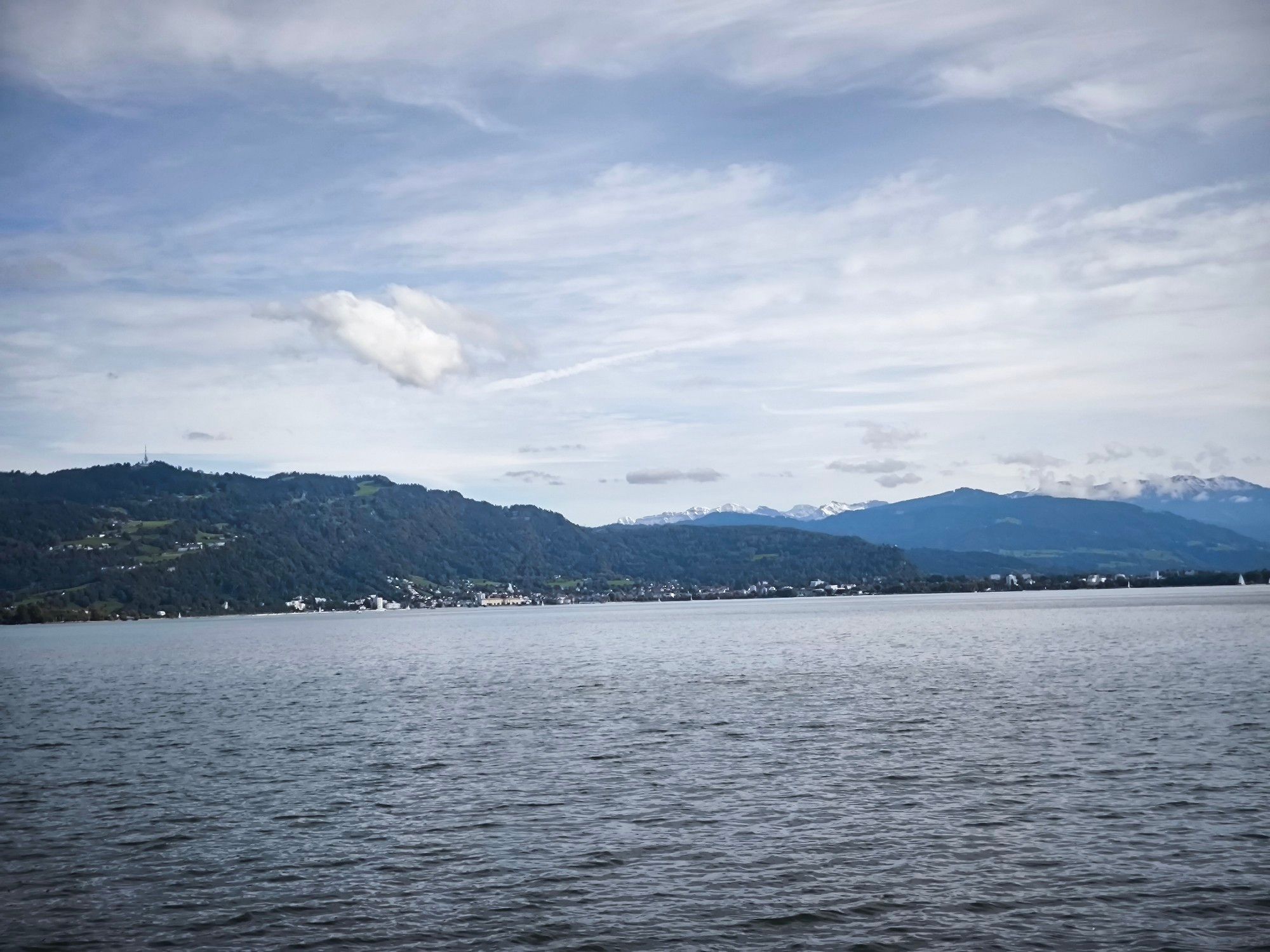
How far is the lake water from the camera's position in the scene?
70.6ft

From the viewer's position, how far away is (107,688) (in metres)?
82.4

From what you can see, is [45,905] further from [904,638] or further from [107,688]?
[904,638]

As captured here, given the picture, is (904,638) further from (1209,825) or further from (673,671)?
(1209,825)

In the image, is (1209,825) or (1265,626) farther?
(1265,626)

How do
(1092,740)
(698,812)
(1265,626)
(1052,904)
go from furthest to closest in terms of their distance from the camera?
1. (1265,626)
2. (1092,740)
3. (698,812)
4. (1052,904)

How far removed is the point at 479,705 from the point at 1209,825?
41.7 meters

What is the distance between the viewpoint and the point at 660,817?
99.6 feet

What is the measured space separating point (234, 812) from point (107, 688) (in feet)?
189

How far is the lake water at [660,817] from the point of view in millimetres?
21516

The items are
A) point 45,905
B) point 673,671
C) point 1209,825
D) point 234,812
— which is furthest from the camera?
point 673,671

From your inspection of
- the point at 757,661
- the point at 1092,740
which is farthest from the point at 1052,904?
the point at 757,661

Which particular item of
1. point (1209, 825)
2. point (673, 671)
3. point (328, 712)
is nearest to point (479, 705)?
point (328, 712)

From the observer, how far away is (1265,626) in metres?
116

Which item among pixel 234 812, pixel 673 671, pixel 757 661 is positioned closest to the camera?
pixel 234 812
